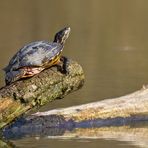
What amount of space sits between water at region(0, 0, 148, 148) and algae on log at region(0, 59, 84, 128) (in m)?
0.42

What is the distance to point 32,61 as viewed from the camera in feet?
39.1

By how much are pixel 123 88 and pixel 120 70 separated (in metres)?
2.69

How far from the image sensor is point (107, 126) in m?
12.5

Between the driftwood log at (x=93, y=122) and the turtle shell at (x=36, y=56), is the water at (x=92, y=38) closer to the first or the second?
the driftwood log at (x=93, y=122)

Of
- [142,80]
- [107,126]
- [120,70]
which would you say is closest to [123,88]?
[142,80]

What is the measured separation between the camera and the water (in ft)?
51.3

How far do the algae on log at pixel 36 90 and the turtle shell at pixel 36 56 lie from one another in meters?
0.15

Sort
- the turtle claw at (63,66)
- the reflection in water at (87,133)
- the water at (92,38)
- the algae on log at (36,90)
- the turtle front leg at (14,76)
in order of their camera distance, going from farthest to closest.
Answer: the water at (92,38) → the turtle claw at (63,66) → the reflection in water at (87,133) → the turtle front leg at (14,76) → the algae on log at (36,90)

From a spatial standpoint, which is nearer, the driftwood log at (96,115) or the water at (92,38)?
the driftwood log at (96,115)

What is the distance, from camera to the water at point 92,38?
15.6 meters

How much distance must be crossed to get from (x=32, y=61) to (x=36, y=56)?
9cm

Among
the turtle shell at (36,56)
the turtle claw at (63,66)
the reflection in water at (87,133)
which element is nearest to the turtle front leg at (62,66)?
the turtle claw at (63,66)

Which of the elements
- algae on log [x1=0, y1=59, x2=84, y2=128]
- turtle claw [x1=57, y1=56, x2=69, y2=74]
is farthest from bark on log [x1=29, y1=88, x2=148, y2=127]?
turtle claw [x1=57, y1=56, x2=69, y2=74]

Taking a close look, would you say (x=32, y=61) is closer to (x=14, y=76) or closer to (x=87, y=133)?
(x=14, y=76)
